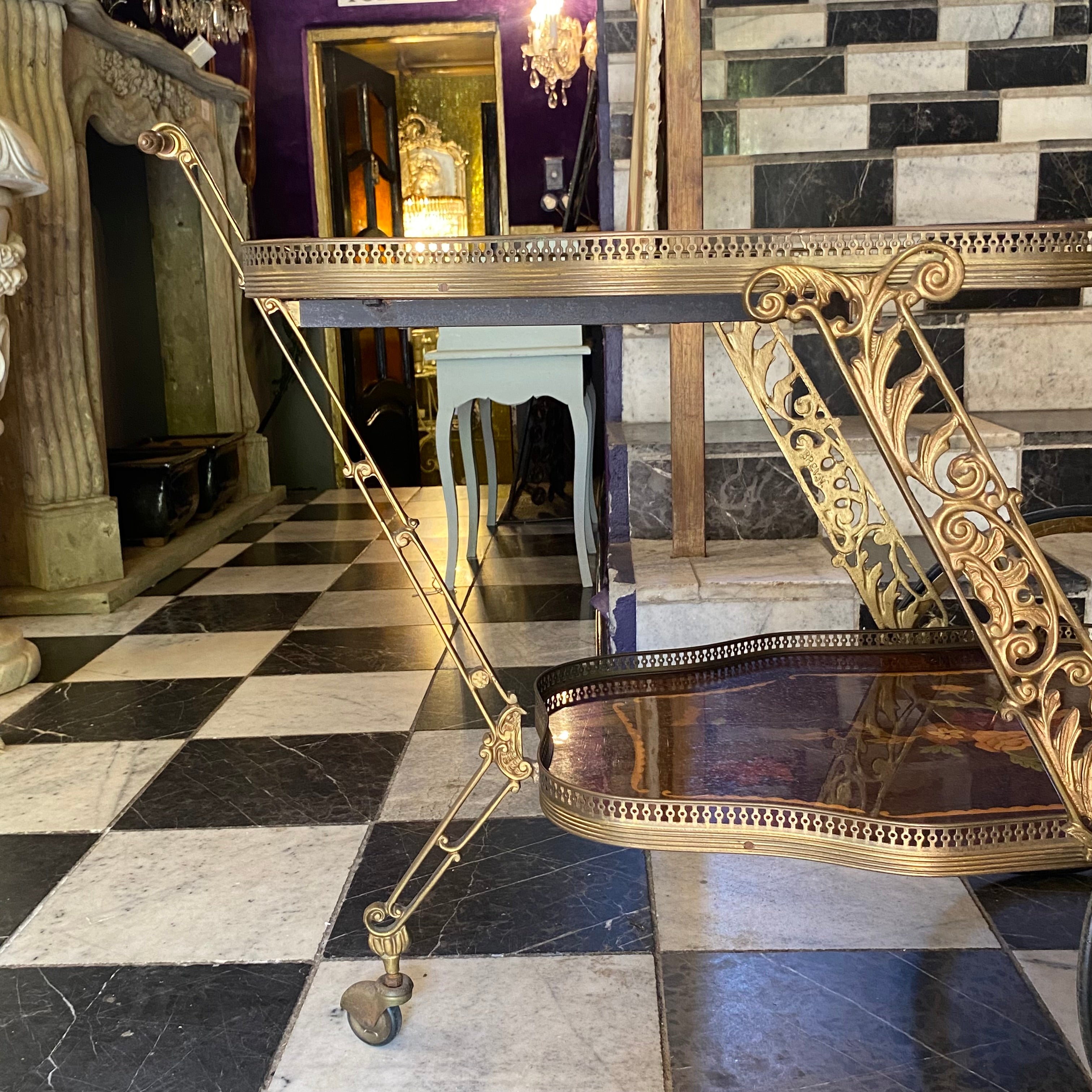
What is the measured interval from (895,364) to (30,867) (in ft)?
5.88

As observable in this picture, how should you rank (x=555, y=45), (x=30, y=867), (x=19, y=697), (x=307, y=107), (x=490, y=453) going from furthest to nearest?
(x=307, y=107) → (x=555, y=45) → (x=490, y=453) → (x=19, y=697) → (x=30, y=867)

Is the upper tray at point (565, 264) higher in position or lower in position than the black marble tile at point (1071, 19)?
lower

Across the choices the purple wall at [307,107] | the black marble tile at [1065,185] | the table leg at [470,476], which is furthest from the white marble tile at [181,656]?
the purple wall at [307,107]

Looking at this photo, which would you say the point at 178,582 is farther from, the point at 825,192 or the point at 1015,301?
the point at 1015,301

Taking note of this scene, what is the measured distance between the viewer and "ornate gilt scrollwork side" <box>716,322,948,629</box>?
1543 mm

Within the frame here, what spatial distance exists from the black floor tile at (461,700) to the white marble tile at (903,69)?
5.30ft

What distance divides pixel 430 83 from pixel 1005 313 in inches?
234

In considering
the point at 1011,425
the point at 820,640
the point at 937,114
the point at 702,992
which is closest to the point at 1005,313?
the point at 1011,425

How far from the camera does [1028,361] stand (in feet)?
7.87

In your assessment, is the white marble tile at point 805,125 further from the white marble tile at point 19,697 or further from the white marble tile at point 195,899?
the white marble tile at point 19,697

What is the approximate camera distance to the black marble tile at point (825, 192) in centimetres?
252

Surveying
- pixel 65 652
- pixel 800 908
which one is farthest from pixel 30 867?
pixel 65 652

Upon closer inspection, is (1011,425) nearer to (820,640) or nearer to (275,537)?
(820,640)

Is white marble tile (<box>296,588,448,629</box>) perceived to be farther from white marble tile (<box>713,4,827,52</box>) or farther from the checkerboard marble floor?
white marble tile (<box>713,4,827,52</box>)
